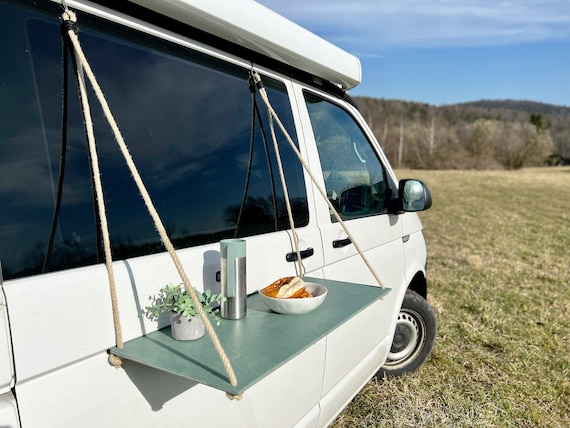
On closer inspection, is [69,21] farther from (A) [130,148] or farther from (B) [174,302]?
(B) [174,302]

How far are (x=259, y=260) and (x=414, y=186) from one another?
1350mm

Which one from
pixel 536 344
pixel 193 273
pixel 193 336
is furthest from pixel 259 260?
pixel 536 344

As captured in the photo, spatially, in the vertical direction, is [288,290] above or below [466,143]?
below

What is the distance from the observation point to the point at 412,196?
2.70 meters

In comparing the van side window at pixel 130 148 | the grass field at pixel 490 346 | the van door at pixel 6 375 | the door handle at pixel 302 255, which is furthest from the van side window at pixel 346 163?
the van door at pixel 6 375

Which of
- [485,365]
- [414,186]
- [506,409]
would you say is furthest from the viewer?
[485,365]

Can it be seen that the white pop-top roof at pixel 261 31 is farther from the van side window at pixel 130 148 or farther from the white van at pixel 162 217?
the van side window at pixel 130 148

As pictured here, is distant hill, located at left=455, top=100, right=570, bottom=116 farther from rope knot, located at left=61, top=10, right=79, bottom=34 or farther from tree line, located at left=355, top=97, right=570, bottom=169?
rope knot, located at left=61, top=10, right=79, bottom=34

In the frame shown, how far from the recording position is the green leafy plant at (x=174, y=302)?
121 cm

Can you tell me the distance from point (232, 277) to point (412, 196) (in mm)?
1613

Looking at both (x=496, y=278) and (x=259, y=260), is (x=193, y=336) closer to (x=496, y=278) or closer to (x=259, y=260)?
(x=259, y=260)

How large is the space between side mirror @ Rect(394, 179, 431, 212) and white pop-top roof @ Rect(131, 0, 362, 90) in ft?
2.49

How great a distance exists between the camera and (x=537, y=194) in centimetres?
1786

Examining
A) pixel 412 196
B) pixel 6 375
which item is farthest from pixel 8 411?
pixel 412 196
